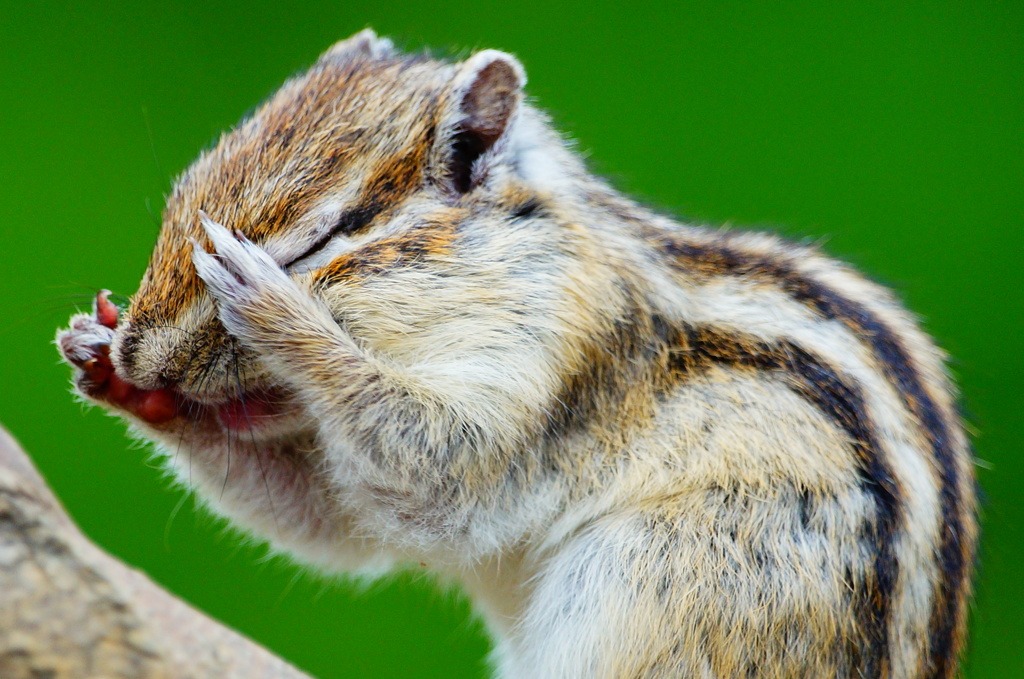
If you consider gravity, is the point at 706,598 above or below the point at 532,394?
below

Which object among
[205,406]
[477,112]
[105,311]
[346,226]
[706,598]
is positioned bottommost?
[706,598]

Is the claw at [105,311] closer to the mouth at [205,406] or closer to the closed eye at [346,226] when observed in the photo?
the mouth at [205,406]

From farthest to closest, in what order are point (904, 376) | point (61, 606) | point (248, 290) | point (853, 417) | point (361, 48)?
point (361, 48)
point (904, 376)
point (853, 417)
point (248, 290)
point (61, 606)

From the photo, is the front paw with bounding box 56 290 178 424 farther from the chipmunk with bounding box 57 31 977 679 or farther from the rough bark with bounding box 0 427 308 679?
the rough bark with bounding box 0 427 308 679

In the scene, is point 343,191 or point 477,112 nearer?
point 343,191

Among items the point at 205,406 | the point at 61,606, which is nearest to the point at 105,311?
the point at 205,406

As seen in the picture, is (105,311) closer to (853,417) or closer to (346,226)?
(346,226)

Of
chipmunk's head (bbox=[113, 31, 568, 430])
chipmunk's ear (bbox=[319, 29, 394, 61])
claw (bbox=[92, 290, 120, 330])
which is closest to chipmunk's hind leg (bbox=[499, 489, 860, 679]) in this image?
chipmunk's head (bbox=[113, 31, 568, 430])

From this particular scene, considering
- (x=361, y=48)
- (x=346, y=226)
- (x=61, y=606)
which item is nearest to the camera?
(x=61, y=606)
